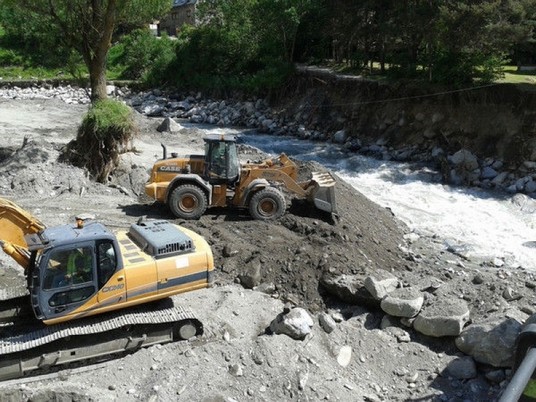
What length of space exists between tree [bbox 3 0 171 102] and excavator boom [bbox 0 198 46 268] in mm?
9904

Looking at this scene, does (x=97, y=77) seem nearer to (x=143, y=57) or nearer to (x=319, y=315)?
(x=319, y=315)

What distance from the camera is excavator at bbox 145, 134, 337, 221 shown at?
12.1 metres

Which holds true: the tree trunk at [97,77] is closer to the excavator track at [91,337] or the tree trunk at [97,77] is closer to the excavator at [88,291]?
the excavator at [88,291]

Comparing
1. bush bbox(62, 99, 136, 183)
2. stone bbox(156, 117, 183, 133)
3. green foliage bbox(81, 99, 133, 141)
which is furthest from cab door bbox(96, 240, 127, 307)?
stone bbox(156, 117, 183, 133)

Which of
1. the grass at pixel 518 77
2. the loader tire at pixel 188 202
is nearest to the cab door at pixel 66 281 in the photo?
the loader tire at pixel 188 202

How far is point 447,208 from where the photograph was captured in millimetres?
15922

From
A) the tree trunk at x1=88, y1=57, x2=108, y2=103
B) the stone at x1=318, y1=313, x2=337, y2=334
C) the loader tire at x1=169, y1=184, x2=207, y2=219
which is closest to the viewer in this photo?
the stone at x1=318, y1=313, x2=337, y2=334

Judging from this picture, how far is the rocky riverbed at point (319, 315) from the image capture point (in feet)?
23.0

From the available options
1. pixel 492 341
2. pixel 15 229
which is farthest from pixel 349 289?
pixel 15 229

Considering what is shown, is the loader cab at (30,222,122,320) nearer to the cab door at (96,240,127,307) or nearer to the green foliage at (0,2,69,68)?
the cab door at (96,240,127,307)

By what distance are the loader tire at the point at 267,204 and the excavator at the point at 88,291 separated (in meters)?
4.35

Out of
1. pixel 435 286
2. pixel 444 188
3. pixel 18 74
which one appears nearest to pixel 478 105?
pixel 444 188

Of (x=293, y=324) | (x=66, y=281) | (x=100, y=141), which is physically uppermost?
(x=100, y=141)

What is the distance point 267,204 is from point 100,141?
218 inches
